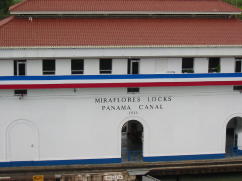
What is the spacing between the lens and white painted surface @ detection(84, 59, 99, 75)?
20781mm

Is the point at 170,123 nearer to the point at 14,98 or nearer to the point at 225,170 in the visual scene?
the point at 225,170

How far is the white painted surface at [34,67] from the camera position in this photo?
67.1ft

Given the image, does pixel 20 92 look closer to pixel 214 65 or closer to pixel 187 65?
pixel 187 65

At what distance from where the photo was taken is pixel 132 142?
24.3 metres

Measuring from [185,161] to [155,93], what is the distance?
388 centimetres

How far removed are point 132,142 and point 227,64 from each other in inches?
273

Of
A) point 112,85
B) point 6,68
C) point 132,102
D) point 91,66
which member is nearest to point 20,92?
point 6,68

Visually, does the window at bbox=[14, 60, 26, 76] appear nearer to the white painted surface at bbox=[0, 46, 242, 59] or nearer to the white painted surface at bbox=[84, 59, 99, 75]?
the white painted surface at bbox=[0, 46, 242, 59]

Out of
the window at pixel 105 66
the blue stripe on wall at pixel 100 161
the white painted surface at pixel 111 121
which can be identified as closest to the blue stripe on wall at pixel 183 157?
the blue stripe on wall at pixel 100 161

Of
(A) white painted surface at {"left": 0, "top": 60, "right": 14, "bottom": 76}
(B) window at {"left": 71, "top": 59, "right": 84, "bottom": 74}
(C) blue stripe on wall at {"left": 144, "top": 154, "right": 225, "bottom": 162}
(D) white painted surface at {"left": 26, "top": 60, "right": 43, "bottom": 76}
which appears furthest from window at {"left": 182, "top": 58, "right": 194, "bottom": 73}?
(A) white painted surface at {"left": 0, "top": 60, "right": 14, "bottom": 76}

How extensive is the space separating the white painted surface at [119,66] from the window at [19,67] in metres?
4.38

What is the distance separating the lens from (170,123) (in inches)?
850

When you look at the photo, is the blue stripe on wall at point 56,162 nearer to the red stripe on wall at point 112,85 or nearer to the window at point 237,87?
the red stripe on wall at point 112,85

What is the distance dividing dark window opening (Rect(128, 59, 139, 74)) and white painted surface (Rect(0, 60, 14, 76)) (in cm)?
575
